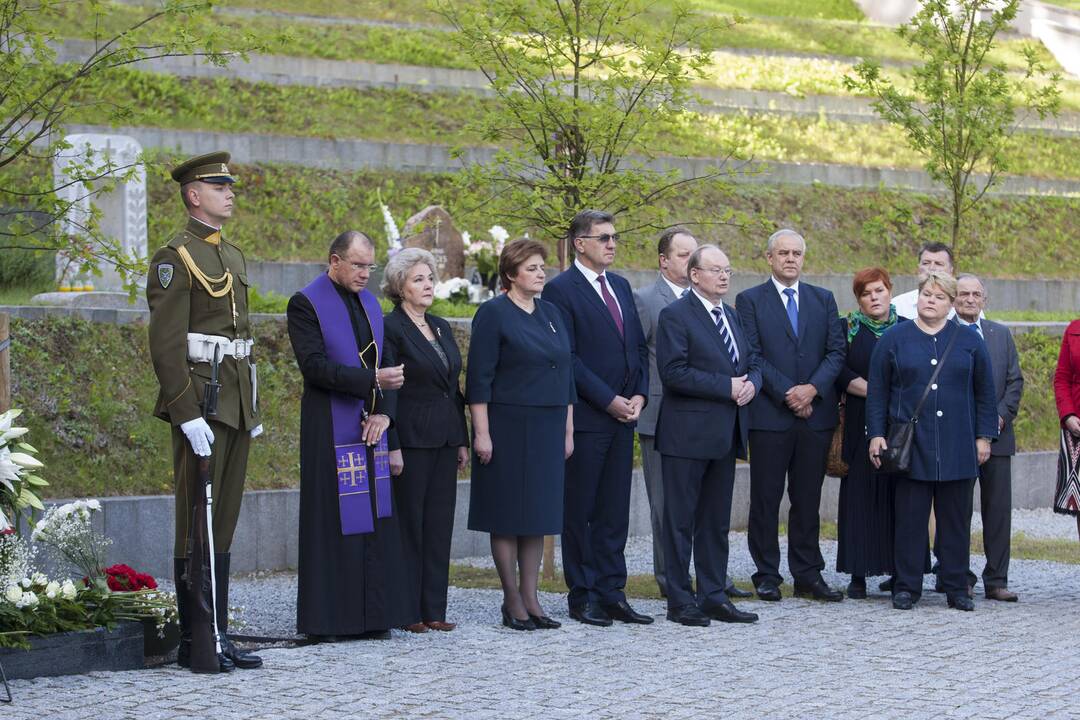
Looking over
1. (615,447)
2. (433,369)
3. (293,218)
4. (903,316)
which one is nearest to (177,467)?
(433,369)

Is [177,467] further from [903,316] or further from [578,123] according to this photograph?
[903,316]

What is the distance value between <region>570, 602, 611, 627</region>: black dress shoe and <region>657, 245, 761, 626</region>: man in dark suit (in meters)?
0.40

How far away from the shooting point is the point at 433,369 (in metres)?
8.54

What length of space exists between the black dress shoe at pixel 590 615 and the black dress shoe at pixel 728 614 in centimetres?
59

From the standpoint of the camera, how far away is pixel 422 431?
852 cm

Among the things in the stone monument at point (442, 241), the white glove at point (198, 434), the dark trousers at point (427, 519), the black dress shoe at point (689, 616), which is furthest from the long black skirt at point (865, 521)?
the stone monument at point (442, 241)

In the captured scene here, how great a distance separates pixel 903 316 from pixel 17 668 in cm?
601

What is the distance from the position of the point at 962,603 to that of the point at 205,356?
4605mm

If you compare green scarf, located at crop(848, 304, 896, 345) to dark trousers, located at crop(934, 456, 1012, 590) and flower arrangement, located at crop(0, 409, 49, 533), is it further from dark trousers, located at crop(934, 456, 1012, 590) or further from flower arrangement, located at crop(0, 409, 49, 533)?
flower arrangement, located at crop(0, 409, 49, 533)

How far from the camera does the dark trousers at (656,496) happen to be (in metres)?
9.53

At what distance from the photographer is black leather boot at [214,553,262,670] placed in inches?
290

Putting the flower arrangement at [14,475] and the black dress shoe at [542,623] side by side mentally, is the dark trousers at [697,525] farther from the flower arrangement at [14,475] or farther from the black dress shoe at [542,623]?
the flower arrangement at [14,475]

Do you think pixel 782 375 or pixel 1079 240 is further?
pixel 1079 240

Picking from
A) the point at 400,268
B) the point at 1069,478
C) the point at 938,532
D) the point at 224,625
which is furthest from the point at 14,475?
the point at 1069,478
